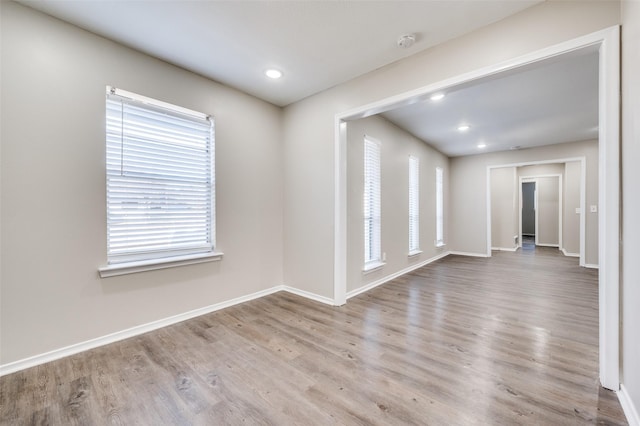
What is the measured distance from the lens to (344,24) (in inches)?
85.7

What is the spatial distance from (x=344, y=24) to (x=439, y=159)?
17.3 feet

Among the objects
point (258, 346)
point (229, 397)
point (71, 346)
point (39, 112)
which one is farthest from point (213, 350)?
point (39, 112)

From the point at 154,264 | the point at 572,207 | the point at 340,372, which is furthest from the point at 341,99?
the point at 572,207

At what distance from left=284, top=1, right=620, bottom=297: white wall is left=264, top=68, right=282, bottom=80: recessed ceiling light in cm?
65

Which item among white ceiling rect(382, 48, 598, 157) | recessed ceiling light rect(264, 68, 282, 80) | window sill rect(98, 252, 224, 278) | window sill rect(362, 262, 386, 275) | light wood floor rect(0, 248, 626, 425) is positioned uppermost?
recessed ceiling light rect(264, 68, 282, 80)

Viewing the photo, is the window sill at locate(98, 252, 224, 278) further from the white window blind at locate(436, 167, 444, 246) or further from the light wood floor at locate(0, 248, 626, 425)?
the white window blind at locate(436, 167, 444, 246)

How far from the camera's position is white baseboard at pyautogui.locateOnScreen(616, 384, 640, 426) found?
139cm

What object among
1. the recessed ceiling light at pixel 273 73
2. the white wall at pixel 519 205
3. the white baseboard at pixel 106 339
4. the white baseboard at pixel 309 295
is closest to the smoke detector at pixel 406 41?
the recessed ceiling light at pixel 273 73

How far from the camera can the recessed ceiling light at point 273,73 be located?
2.87m

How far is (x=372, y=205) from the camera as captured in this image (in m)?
4.14

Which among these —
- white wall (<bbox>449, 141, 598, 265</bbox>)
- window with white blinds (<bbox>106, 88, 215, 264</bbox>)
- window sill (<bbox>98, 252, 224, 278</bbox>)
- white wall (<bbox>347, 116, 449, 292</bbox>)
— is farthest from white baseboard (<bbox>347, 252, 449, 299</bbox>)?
window with white blinds (<bbox>106, 88, 215, 264</bbox>)

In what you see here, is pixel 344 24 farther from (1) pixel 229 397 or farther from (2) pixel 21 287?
(2) pixel 21 287

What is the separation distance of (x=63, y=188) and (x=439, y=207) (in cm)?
683

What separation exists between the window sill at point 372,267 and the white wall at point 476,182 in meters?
4.05
